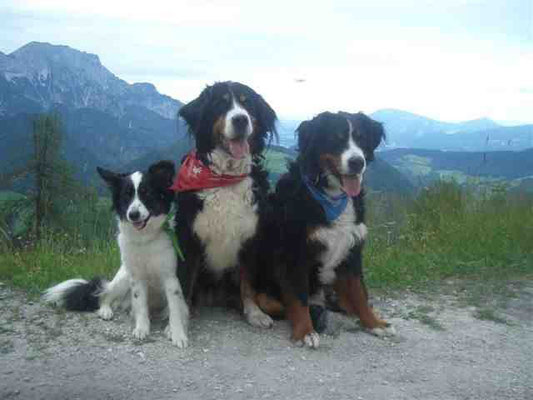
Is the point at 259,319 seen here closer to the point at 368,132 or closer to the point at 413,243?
the point at 368,132

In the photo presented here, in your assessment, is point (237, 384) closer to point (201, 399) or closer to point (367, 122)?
point (201, 399)

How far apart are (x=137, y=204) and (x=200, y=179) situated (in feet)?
2.01

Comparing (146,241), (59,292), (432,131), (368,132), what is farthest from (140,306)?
(432,131)

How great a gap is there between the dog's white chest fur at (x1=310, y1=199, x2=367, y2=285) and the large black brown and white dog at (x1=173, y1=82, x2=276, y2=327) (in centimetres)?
61

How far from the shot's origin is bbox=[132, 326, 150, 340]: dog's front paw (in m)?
4.39

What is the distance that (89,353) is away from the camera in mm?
4020

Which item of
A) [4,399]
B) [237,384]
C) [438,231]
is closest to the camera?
[4,399]

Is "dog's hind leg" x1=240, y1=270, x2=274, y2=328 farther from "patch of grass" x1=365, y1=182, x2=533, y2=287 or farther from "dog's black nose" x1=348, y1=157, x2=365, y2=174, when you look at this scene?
"patch of grass" x1=365, y1=182, x2=533, y2=287

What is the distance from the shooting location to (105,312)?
4805 mm

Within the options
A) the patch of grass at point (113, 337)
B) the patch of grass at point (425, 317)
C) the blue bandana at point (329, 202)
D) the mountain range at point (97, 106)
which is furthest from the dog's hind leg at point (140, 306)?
the mountain range at point (97, 106)

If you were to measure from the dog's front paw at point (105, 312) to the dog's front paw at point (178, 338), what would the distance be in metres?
0.67

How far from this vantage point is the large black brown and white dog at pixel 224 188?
15.4 ft

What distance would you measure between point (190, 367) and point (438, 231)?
196 inches

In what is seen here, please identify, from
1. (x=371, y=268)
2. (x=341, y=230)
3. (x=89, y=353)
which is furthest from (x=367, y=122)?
(x=89, y=353)
